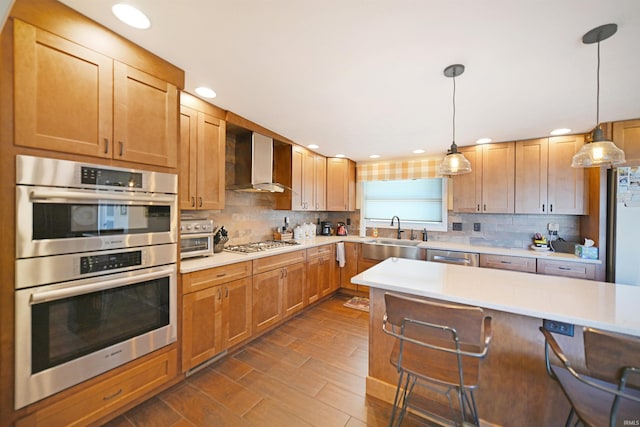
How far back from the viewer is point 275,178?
352 centimetres

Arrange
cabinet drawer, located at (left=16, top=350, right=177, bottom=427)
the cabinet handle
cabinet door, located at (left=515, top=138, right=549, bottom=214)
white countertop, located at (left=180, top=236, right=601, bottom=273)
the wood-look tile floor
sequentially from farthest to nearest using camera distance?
cabinet door, located at (left=515, top=138, right=549, bottom=214)
white countertop, located at (left=180, top=236, right=601, bottom=273)
the wood-look tile floor
the cabinet handle
cabinet drawer, located at (left=16, top=350, right=177, bottom=427)

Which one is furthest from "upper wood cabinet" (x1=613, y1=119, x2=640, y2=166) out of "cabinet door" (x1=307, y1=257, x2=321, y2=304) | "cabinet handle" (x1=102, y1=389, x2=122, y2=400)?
"cabinet handle" (x1=102, y1=389, x2=122, y2=400)

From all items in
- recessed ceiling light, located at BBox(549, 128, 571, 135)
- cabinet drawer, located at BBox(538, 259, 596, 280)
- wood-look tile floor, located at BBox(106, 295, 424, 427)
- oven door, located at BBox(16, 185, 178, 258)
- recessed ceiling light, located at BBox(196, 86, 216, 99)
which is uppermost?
recessed ceiling light, located at BBox(196, 86, 216, 99)

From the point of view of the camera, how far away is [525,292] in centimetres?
141

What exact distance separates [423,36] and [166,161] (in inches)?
71.6

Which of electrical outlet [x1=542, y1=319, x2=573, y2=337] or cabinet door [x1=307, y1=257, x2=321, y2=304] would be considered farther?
cabinet door [x1=307, y1=257, x2=321, y2=304]

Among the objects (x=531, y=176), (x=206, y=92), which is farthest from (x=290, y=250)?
(x=531, y=176)

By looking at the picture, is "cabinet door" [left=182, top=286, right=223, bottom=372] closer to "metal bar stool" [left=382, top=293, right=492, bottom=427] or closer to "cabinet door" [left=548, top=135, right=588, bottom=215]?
"metal bar stool" [left=382, top=293, right=492, bottom=427]

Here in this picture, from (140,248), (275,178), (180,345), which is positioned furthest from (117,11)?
(275,178)

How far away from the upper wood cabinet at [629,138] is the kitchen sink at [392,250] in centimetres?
226

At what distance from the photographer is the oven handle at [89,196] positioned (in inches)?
46.9

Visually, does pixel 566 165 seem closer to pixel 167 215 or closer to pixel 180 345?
pixel 167 215

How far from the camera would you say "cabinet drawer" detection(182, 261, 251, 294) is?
1861 mm

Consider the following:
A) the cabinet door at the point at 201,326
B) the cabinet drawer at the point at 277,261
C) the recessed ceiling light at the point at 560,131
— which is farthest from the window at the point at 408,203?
the cabinet door at the point at 201,326
